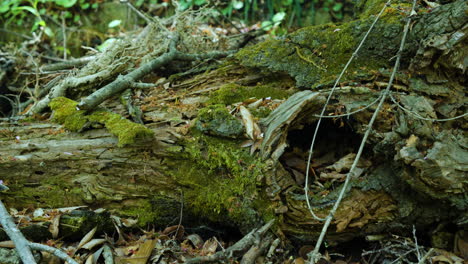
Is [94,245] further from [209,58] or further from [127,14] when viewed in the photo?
[127,14]

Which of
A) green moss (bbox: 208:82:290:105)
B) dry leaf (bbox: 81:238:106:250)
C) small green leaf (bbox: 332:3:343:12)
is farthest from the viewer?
Result: small green leaf (bbox: 332:3:343:12)

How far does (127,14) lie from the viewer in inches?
282

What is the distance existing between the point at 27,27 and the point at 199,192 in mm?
6103

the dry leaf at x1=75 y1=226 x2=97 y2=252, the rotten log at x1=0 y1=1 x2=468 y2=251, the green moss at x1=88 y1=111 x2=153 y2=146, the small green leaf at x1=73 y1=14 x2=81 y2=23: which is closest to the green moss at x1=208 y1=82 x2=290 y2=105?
the rotten log at x1=0 y1=1 x2=468 y2=251

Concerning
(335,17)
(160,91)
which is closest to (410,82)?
(160,91)

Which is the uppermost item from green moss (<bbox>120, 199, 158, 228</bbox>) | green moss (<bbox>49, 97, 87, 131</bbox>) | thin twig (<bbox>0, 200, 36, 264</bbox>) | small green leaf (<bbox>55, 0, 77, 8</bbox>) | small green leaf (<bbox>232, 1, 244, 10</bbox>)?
small green leaf (<bbox>55, 0, 77, 8</bbox>)

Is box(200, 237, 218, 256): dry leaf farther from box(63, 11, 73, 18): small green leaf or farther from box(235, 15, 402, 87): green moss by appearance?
box(63, 11, 73, 18): small green leaf

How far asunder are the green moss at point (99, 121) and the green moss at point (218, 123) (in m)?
0.45

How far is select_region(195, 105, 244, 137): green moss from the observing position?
3023mm

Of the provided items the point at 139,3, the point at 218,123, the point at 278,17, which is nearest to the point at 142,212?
the point at 218,123

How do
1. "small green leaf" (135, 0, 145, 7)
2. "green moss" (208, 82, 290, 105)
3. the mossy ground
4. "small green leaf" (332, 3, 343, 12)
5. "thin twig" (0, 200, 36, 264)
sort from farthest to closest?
Answer: "small green leaf" (135, 0, 145, 7) < "small green leaf" (332, 3, 343, 12) < "green moss" (208, 82, 290, 105) < the mossy ground < "thin twig" (0, 200, 36, 264)

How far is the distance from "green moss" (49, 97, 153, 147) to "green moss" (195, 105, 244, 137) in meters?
0.45

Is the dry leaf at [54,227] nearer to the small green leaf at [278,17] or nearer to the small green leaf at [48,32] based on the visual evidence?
the small green leaf at [48,32]

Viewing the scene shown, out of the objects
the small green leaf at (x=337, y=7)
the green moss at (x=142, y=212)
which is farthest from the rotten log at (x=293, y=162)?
the small green leaf at (x=337, y=7)
